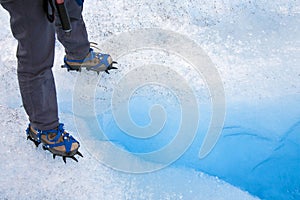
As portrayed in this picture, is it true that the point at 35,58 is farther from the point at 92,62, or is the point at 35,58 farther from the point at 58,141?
the point at 92,62

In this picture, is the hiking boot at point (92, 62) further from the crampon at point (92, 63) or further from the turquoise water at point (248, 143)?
the turquoise water at point (248, 143)

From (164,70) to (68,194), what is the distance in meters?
0.91

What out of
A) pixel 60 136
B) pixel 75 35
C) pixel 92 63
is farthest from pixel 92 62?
pixel 60 136

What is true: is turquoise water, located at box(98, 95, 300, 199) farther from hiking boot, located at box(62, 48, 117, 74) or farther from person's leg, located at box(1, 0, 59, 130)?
person's leg, located at box(1, 0, 59, 130)

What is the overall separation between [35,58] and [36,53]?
0.02 metres

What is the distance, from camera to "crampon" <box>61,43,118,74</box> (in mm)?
2391

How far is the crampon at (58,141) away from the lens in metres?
2.04

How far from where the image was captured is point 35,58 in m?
1.75

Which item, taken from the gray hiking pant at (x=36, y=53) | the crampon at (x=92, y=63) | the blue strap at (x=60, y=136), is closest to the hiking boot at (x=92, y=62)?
the crampon at (x=92, y=63)

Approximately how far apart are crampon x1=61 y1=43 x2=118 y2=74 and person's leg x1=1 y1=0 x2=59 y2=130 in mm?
499

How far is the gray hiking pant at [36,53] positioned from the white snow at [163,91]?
0.24 metres

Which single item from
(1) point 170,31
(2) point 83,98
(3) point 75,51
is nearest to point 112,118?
(2) point 83,98

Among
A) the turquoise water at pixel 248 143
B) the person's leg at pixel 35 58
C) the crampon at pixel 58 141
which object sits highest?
the turquoise water at pixel 248 143

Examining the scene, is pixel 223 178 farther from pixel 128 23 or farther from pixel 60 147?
pixel 128 23
